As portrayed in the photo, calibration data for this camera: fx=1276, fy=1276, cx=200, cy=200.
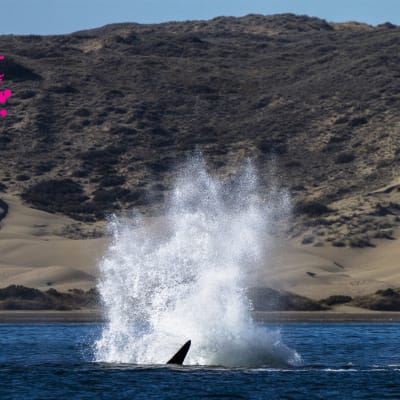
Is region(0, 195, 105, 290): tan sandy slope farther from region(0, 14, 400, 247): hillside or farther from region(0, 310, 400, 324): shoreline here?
region(0, 310, 400, 324): shoreline

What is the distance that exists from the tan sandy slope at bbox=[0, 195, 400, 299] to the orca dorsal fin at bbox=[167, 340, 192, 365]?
41817mm

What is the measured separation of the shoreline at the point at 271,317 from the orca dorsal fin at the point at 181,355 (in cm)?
2990

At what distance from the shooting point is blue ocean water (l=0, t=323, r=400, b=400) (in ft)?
111

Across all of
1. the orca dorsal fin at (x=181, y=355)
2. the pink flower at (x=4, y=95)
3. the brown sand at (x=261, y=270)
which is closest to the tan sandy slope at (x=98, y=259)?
the brown sand at (x=261, y=270)

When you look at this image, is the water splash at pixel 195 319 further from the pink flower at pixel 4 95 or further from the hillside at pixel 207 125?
the pink flower at pixel 4 95

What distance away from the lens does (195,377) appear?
36938mm

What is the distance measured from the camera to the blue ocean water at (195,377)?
3388 centimetres

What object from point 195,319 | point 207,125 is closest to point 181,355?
point 195,319

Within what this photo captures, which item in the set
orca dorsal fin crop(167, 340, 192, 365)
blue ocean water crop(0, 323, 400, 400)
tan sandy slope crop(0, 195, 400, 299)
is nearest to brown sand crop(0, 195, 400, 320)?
tan sandy slope crop(0, 195, 400, 299)

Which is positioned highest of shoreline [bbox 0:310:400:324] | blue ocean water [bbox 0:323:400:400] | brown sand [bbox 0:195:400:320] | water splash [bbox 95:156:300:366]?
brown sand [bbox 0:195:400:320]

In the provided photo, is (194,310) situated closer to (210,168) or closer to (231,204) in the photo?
(231,204)

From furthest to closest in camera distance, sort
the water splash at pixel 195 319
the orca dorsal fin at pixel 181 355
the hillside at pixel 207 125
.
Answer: the hillside at pixel 207 125, the water splash at pixel 195 319, the orca dorsal fin at pixel 181 355

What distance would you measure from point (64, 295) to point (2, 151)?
171 feet

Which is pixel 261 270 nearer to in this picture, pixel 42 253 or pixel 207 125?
pixel 42 253
